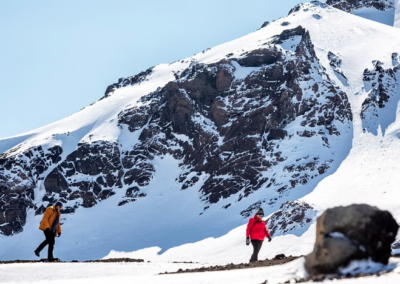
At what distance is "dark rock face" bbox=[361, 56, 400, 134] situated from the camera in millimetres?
81750

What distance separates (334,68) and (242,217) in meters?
45.4

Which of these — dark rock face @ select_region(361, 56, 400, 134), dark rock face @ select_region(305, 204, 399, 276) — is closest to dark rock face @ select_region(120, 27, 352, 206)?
dark rock face @ select_region(361, 56, 400, 134)

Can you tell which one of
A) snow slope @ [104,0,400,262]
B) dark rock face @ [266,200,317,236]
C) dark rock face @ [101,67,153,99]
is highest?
dark rock face @ [101,67,153,99]

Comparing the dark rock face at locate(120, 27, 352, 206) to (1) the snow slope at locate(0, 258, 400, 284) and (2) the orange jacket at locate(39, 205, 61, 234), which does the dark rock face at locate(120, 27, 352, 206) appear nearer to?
(2) the orange jacket at locate(39, 205, 61, 234)

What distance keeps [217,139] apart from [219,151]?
3280 mm

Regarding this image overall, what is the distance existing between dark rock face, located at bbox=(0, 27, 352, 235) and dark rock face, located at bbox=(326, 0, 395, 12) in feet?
170

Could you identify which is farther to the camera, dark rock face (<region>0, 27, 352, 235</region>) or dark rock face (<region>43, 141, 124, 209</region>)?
dark rock face (<region>43, 141, 124, 209</region>)

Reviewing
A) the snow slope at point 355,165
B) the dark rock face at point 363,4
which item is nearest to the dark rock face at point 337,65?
the snow slope at point 355,165

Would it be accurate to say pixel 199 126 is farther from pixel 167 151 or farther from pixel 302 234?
pixel 302 234

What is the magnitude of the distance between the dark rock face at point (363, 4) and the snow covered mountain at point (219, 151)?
1351 inches

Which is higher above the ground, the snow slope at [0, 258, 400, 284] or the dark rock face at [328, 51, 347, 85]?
A: the dark rock face at [328, 51, 347, 85]

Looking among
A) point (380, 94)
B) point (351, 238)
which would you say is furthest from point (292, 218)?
point (351, 238)

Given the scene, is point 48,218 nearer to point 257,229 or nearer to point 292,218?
point 257,229

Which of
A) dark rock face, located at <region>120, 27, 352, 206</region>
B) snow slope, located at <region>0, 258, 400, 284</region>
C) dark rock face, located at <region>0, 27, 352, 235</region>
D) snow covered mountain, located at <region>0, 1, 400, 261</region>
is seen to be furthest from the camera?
dark rock face, located at <region>120, 27, 352, 206</region>
